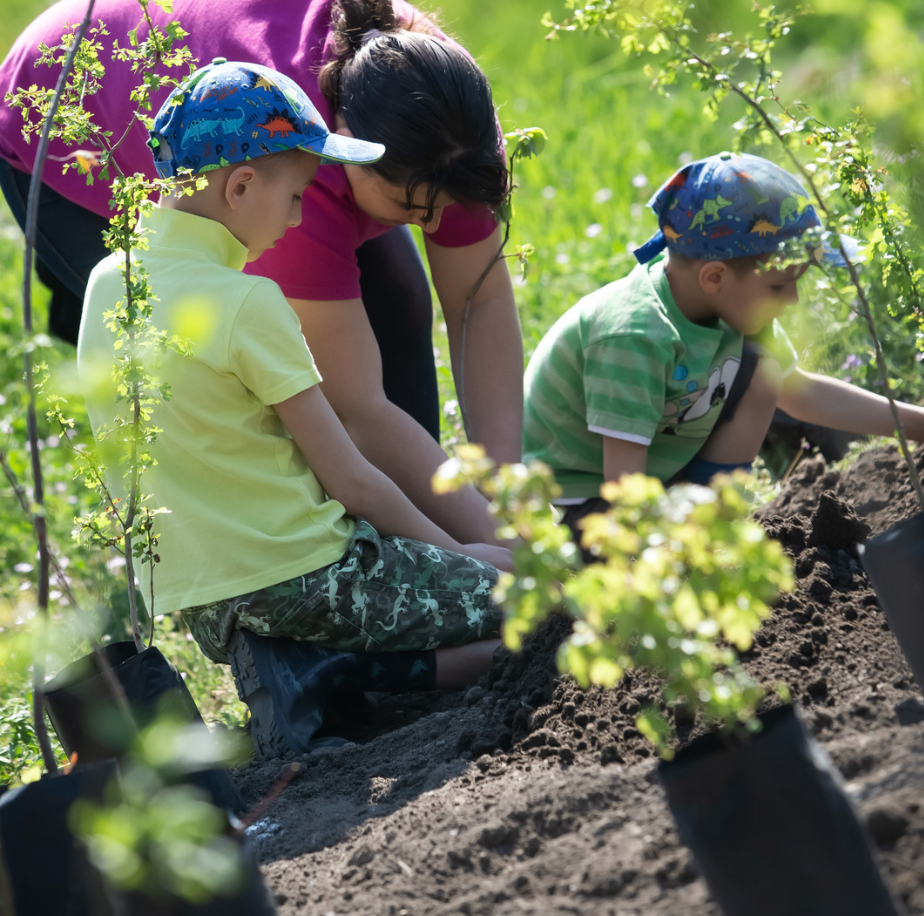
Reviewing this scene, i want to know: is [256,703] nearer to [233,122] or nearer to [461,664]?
[461,664]

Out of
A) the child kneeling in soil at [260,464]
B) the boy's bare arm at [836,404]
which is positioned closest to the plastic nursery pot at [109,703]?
the child kneeling in soil at [260,464]

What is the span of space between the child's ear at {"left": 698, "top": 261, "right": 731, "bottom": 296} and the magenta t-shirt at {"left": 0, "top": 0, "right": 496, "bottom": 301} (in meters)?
0.56

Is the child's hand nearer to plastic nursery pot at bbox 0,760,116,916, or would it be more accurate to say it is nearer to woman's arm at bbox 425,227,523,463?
woman's arm at bbox 425,227,523,463

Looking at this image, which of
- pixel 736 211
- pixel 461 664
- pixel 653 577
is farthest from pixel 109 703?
pixel 736 211

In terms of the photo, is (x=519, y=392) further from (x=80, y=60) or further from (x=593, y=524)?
(x=593, y=524)

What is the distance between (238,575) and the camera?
6.96 feet

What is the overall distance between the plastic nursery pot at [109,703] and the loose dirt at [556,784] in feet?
0.72

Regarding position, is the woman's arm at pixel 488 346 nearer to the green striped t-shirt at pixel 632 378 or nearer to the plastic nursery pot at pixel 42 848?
the green striped t-shirt at pixel 632 378

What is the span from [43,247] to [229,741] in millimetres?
1518

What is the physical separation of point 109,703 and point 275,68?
1421mm

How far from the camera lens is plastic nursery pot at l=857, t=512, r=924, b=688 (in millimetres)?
1370

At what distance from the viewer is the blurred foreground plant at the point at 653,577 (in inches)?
38.9

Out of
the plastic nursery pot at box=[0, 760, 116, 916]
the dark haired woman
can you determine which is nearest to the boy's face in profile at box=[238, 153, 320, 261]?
the dark haired woman

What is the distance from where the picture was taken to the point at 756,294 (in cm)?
252
